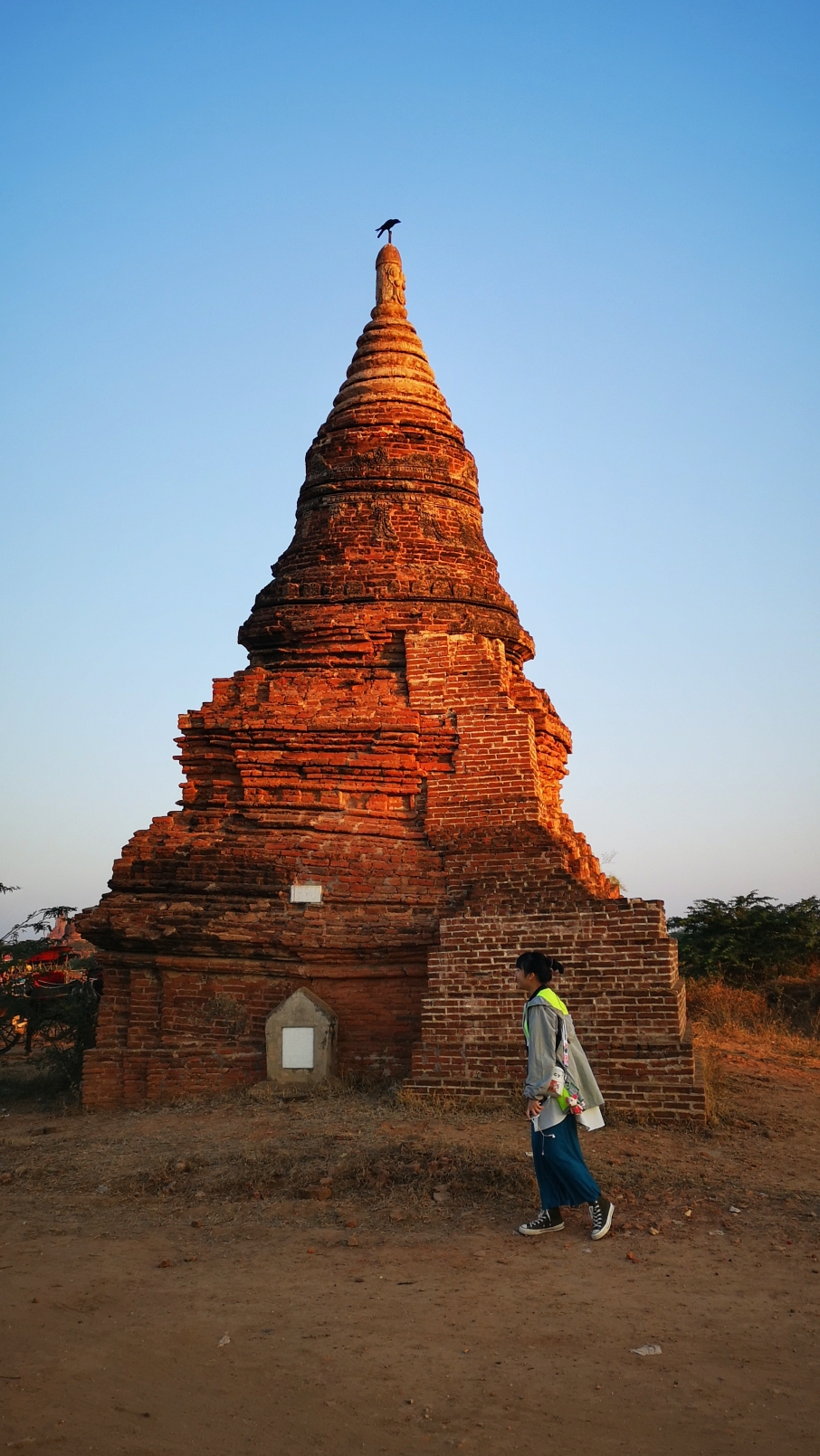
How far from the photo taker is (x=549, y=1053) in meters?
5.69

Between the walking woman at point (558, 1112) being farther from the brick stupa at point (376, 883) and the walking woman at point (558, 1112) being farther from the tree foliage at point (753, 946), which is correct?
the tree foliage at point (753, 946)

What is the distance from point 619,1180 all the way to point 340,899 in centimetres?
378

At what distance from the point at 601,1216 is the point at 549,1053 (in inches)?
33.5

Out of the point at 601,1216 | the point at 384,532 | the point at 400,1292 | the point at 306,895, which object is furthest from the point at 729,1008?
the point at 400,1292

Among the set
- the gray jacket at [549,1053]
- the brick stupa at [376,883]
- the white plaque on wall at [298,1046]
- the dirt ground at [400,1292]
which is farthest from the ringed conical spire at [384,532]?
the gray jacket at [549,1053]

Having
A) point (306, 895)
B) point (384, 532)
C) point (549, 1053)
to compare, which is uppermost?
point (384, 532)

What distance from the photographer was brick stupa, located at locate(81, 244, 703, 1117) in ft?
27.9

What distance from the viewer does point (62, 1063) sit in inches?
431

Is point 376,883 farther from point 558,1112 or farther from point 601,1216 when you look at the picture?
point 601,1216

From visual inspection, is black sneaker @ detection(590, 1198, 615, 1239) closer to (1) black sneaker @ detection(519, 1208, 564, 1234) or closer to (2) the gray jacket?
(1) black sneaker @ detection(519, 1208, 564, 1234)

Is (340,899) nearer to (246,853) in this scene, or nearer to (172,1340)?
(246,853)

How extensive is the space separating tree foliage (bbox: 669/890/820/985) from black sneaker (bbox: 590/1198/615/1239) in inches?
495

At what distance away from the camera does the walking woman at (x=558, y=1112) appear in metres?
5.57

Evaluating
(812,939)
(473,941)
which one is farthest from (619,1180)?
(812,939)
